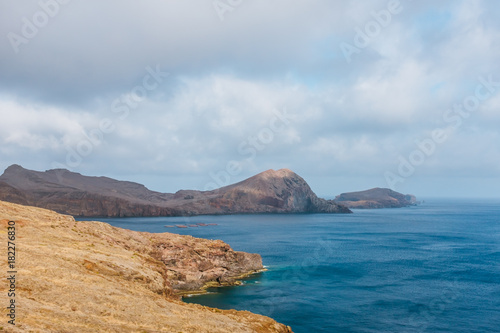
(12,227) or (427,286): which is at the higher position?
Result: (12,227)

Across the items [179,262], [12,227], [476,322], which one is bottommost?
[476,322]

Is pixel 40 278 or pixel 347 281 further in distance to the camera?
pixel 347 281

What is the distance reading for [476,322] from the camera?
50.7 metres

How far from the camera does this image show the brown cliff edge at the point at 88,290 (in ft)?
73.5

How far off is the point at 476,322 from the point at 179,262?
51408 millimetres

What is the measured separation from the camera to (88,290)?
27.0m

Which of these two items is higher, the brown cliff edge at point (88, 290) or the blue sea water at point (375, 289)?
the brown cliff edge at point (88, 290)

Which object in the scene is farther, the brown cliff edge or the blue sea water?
the blue sea water

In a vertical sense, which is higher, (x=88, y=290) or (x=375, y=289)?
(x=88, y=290)

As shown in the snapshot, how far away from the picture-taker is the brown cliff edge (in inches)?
882

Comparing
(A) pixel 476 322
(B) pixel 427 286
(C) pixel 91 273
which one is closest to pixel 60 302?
(C) pixel 91 273

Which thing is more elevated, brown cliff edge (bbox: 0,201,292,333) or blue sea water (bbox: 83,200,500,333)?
brown cliff edge (bbox: 0,201,292,333)

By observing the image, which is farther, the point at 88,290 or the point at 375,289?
the point at 375,289

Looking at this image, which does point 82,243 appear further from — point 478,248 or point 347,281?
point 478,248
